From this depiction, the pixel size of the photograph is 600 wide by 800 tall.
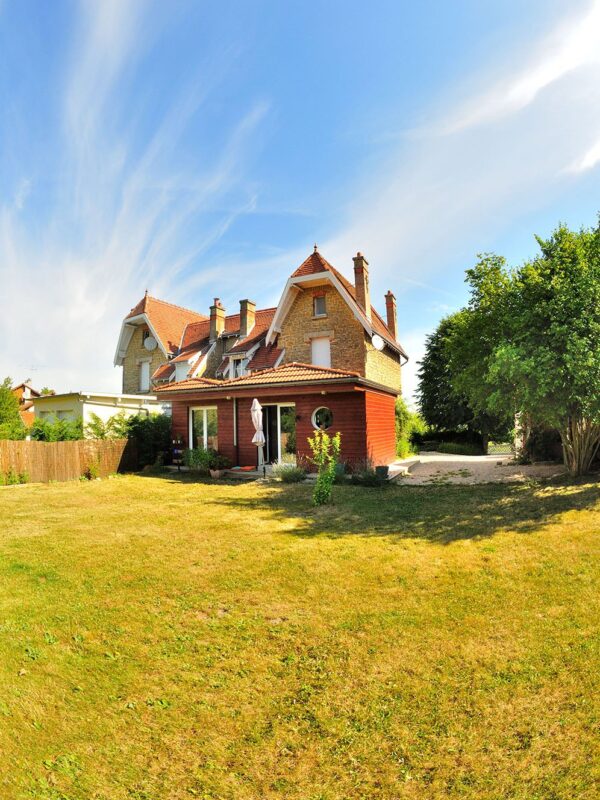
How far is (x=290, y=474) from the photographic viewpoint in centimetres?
1494

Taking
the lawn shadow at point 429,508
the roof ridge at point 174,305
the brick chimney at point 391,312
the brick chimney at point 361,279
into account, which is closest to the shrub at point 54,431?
the lawn shadow at point 429,508

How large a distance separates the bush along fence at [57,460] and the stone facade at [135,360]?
14389 millimetres

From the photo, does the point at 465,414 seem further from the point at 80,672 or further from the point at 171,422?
the point at 80,672

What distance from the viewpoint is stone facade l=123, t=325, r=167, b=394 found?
105 feet

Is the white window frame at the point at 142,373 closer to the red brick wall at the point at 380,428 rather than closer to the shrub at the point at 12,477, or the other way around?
the shrub at the point at 12,477

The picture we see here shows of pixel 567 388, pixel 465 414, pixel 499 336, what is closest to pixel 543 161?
pixel 499 336

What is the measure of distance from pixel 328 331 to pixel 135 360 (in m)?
17.0

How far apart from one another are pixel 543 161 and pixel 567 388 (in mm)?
6126

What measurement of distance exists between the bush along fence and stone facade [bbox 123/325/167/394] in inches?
567

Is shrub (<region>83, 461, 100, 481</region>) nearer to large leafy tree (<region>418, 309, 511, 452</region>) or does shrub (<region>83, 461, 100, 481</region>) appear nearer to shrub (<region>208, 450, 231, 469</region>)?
shrub (<region>208, 450, 231, 469</region>)

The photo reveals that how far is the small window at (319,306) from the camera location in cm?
2348

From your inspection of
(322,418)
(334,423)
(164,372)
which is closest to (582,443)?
(334,423)

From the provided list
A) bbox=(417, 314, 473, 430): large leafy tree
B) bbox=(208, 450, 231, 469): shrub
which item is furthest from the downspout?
bbox=(417, 314, 473, 430): large leafy tree

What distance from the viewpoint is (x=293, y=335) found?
79.8 feet
